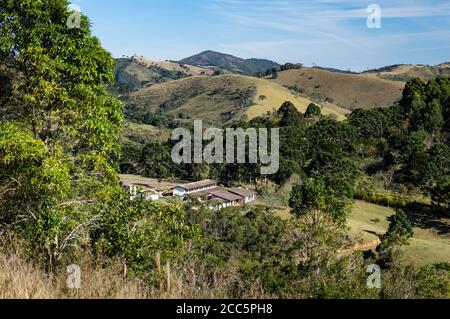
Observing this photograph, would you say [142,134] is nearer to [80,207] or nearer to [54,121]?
[54,121]

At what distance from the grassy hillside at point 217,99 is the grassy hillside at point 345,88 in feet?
45.1

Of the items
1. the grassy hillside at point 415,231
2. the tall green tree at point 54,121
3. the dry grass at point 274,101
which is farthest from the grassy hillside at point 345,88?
the tall green tree at point 54,121

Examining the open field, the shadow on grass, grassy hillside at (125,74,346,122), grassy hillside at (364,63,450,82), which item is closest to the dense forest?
the shadow on grass

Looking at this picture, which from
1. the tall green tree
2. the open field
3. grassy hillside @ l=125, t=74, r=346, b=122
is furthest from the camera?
grassy hillside @ l=125, t=74, r=346, b=122

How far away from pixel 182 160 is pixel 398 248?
4021 cm

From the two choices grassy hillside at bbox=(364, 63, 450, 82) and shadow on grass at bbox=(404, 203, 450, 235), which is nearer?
shadow on grass at bbox=(404, 203, 450, 235)

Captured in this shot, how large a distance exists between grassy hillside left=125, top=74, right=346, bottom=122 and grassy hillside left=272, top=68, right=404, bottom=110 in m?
13.8

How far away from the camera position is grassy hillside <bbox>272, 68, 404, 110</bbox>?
429 ft

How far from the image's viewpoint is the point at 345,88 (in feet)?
463

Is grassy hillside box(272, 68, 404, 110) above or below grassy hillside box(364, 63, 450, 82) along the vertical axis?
below

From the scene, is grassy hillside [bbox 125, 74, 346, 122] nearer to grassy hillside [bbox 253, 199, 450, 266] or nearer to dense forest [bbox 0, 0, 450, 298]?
grassy hillside [bbox 253, 199, 450, 266]

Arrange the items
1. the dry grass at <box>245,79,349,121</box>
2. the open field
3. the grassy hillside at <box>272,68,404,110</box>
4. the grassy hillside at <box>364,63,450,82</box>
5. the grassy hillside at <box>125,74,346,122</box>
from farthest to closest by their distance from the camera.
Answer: the grassy hillside at <box>364,63,450,82</box> → the grassy hillside at <box>272,68,404,110</box> → the grassy hillside at <box>125,74,346,122</box> → the dry grass at <box>245,79,349,121</box> → the open field

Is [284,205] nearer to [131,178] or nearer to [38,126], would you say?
[131,178]

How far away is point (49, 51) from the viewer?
9438 millimetres
